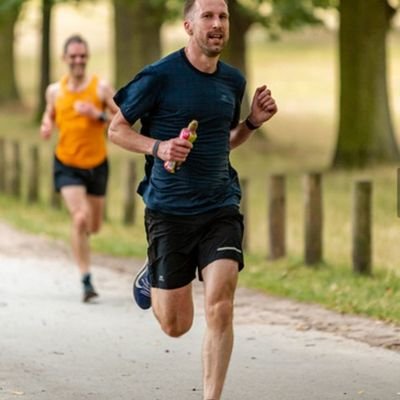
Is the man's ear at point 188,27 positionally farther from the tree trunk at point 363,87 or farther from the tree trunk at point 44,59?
the tree trunk at point 44,59

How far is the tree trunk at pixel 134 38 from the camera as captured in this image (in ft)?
109

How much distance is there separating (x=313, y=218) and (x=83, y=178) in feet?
9.53

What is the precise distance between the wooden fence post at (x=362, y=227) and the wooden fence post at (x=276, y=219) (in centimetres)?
157

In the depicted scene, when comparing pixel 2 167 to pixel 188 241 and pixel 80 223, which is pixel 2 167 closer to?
pixel 80 223

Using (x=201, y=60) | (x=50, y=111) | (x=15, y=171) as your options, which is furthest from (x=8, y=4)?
(x=201, y=60)

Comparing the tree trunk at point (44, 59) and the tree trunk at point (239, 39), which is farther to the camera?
the tree trunk at point (44, 59)

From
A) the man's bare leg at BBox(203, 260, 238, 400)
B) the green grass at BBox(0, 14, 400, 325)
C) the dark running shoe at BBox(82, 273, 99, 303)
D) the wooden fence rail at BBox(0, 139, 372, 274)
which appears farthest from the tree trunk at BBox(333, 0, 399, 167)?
the man's bare leg at BBox(203, 260, 238, 400)

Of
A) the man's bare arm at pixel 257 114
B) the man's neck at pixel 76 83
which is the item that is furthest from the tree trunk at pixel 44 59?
the man's bare arm at pixel 257 114

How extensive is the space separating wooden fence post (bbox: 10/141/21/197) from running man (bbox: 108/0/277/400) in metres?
15.9

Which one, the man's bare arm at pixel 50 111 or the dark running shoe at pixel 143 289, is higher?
the man's bare arm at pixel 50 111

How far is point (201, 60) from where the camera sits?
24.8 feet

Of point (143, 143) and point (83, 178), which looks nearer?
point (143, 143)

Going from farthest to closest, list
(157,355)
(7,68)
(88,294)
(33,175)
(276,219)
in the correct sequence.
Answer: (7,68)
(33,175)
(276,219)
(88,294)
(157,355)

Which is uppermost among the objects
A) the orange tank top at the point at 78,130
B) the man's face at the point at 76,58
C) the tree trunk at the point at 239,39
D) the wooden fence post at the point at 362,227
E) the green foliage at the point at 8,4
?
the green foliage at the point at 8,4
